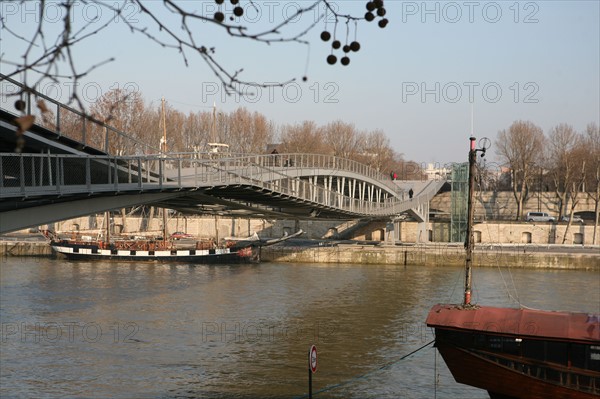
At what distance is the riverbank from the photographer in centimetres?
3647

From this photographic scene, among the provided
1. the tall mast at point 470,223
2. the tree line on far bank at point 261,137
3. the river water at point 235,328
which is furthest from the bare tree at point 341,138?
the tall mast at point 470,223

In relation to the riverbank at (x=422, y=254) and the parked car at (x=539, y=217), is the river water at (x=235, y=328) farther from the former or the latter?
the parked car at (x=539, y=217)

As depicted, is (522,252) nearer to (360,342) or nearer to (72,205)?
(360,342)

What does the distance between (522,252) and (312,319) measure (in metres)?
18.8

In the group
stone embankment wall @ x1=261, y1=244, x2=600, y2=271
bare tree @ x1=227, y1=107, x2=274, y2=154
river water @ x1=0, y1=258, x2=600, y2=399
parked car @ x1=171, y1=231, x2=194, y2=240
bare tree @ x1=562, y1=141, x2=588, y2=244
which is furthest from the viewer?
bare tree @ x1=227, y1=107, x2=274, y2=154

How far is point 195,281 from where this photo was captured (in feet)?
102

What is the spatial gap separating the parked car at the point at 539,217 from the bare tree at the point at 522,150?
5.71ft

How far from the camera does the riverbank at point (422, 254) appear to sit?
3647cm

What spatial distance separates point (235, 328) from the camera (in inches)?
800

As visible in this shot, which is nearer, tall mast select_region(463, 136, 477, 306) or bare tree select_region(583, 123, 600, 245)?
tall mast select_region(463, 136, 477, 306)

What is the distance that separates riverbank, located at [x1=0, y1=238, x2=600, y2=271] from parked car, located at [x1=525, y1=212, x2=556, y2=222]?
8.61 meters

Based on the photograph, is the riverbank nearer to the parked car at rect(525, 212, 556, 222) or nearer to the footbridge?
the footbridge

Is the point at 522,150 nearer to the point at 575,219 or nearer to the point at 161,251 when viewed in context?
the point at 575,219

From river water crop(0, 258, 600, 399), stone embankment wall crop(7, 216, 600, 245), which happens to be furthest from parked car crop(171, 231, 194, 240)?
river water crop(0, 258, 600, 399)
